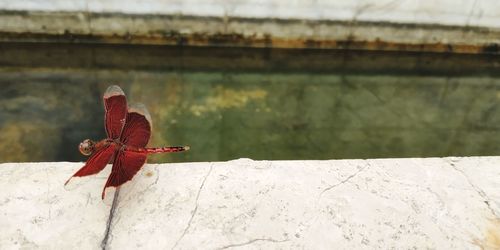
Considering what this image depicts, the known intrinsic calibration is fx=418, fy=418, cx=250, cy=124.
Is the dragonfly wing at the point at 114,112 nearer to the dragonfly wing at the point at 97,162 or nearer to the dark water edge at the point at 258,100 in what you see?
the dragonfly wing at the point at 97,162

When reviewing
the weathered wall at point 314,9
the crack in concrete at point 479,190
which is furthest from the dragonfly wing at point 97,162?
the weathered wall at point 314,9

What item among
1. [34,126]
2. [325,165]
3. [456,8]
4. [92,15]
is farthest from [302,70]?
[325,165]

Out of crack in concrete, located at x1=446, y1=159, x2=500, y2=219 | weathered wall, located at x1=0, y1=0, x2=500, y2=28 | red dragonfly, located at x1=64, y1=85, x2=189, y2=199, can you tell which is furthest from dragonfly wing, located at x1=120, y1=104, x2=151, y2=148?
weathered wall, located at x1=0, y1=0, x2=500, y2=28

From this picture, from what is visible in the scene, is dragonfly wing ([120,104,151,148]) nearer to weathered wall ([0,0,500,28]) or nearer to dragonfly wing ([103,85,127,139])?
dragonfly wing ([103,85,127,139])

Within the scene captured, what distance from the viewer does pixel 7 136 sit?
266cm

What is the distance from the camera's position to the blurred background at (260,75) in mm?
2834

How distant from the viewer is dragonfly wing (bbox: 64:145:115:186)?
1.13 m

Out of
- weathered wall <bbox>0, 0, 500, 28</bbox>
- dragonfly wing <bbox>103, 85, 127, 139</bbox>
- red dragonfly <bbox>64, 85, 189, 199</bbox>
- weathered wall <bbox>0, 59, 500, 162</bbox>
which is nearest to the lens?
red dragonfly <bbox>64, 85, 189, 199</bbox>

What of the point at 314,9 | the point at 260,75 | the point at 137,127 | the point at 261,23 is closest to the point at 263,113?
the point at 260,75

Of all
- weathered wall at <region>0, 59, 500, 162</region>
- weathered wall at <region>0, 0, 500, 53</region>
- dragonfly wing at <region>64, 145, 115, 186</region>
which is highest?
weathered wall at <region>0, 0, 500, 53</region>

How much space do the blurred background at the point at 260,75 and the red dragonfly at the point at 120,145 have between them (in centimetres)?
119

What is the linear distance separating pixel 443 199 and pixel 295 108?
2030 mm

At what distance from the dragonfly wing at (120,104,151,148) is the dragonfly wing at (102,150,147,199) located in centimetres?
6

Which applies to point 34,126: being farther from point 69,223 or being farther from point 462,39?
point 462,39
